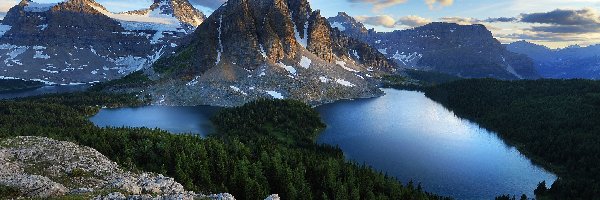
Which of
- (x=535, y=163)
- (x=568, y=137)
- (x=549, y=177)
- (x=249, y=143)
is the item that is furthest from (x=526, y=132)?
(x=249, y=143)

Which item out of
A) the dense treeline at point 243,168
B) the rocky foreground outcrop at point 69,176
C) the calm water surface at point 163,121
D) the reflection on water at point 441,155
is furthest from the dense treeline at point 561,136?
the calm water surface at point 163,121

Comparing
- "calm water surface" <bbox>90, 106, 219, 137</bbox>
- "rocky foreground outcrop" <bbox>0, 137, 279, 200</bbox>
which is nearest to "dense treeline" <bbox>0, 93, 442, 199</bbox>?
"rocky foreground outcrop" <bbox>0, 137, 279, 200</bbox>

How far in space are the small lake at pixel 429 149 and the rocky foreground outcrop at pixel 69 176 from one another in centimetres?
6740

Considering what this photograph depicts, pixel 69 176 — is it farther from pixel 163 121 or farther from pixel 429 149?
pixel 163 121

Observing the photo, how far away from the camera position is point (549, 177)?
11238 cm

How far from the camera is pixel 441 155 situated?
414 ft

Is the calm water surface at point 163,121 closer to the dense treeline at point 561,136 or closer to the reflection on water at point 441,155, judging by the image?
the reflection on water at point 441,155

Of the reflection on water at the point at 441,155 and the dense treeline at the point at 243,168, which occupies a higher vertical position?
the dense treeline at the point at 243,168

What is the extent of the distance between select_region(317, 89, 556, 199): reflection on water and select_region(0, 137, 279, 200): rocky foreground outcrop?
222 ft

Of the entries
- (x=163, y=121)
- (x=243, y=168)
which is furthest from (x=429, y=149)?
(x=163, y=121)

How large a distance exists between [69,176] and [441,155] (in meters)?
101

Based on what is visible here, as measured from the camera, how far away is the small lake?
103500mm

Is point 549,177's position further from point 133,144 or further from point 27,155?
point 27,155

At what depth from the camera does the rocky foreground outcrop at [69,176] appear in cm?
4166
